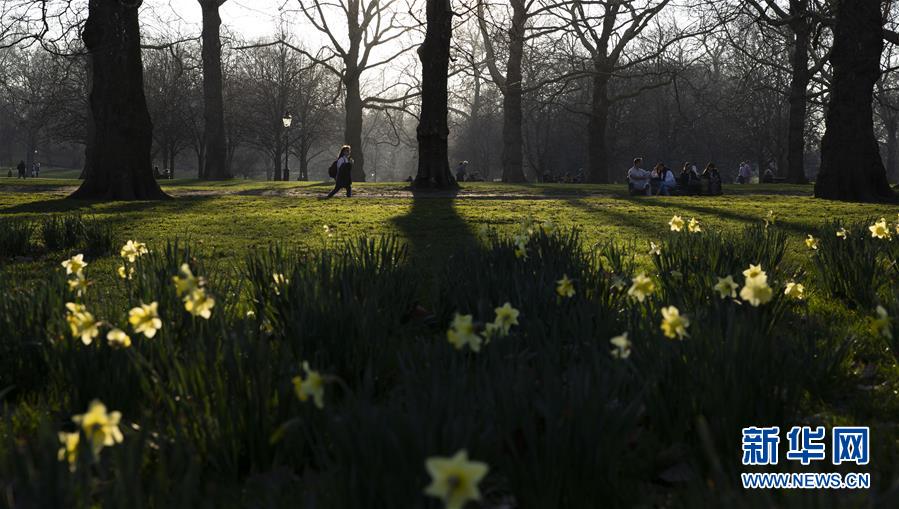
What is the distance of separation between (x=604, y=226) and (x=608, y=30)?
22.0 meters

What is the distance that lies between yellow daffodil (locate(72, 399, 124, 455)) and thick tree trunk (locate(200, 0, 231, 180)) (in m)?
30.7

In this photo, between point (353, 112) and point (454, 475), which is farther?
point (353, 112)

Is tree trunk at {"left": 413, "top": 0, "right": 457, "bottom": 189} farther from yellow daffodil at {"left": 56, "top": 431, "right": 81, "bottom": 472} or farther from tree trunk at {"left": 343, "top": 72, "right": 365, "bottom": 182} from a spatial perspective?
yellow daffodil at {"left": 56, "top": 431, "right": 81, "bottom": 472}

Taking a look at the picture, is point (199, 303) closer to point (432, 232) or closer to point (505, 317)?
point (505, 317)

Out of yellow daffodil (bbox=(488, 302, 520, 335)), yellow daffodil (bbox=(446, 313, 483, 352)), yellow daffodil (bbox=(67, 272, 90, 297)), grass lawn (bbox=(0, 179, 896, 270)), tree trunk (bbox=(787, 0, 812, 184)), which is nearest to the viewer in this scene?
yellow daffodil (bbox=(446, 313, 483, 352))

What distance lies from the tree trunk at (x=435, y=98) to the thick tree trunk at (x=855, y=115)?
26.8 feet

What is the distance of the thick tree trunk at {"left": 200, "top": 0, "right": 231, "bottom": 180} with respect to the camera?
1232 inches

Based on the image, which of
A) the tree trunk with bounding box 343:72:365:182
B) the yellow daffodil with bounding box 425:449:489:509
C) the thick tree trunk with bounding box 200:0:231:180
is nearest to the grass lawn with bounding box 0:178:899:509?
the yellow daffodil with bounding box 425:449:489:509

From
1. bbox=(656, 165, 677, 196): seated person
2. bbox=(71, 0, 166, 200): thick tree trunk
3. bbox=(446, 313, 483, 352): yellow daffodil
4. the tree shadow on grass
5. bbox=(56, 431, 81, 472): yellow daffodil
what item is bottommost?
the tree shadow on grass

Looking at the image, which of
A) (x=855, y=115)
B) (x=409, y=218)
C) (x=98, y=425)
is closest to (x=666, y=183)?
(x=855, y=115)

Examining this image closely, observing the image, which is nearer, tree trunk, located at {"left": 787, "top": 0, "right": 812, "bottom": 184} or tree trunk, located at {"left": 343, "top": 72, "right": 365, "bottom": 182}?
tree trunk, located at {"left": 787, "top": 0, "right": 812, "bottom": 184}

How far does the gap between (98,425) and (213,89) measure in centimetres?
3283

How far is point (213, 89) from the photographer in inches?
1280

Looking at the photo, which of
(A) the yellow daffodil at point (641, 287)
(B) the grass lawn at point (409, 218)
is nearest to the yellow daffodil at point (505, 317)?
(A) the yellow daffodil at point (641, 287)
